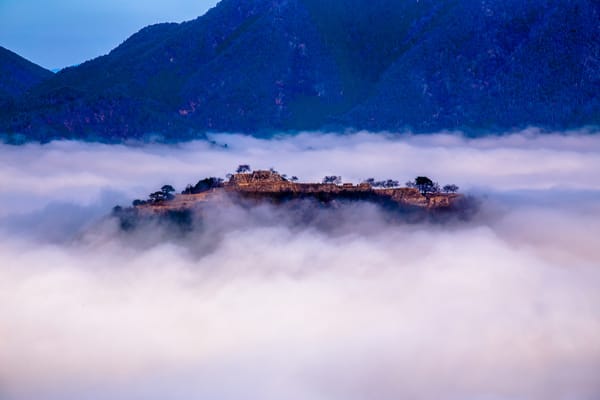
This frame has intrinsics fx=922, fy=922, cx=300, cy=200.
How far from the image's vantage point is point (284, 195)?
164 metres

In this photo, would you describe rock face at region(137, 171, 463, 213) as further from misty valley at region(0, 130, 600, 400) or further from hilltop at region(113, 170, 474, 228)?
misty valley at region(0, 130, 600, 400)

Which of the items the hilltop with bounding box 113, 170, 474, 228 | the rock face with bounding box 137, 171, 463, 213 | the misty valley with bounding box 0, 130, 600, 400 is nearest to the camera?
the misty valley with bounding box 0, 130, 600, 400

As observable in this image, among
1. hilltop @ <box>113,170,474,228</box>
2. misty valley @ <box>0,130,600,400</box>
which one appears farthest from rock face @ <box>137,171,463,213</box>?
misty valley @ <box>0,130,600,400</box>

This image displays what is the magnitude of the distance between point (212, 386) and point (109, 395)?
52.6 feet

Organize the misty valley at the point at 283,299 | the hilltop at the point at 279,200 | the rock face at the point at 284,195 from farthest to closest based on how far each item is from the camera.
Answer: the rock face at the point at 284,195 < the hilltop at the point at 279,200 < the misty valley at the point at 283,299

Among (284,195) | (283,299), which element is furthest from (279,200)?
(283,299)

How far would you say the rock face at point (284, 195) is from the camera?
16262 cm

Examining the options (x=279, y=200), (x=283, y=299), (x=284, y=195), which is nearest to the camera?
(x=279, y=200)

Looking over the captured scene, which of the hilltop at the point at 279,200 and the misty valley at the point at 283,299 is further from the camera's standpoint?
the hilltop at the point at 279,200

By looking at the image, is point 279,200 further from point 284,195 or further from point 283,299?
point 283,299

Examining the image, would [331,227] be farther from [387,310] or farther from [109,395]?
[109,395]

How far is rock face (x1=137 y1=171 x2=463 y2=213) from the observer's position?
534ft

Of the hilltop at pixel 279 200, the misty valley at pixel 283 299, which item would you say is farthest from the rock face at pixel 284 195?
the misty valley at pixel 283 299

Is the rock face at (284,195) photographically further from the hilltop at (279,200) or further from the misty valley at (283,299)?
the misty valley at (283,299)
